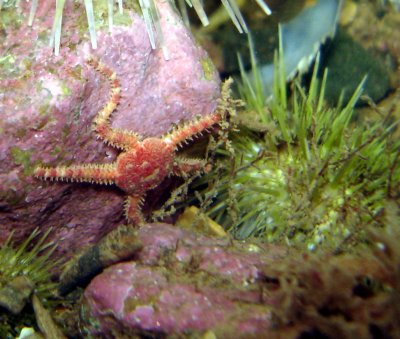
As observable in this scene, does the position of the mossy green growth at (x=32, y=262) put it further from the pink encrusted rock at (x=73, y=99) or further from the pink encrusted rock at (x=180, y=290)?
the pink encrusted rock at (x=180, y=290)

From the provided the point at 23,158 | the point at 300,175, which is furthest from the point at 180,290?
the point at 300,175

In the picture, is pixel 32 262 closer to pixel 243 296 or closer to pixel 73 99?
pixel 73 99

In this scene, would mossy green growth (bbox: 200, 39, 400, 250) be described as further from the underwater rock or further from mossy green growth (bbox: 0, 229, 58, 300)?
mossy green growth (bbox: 0, 229, 58, 300)

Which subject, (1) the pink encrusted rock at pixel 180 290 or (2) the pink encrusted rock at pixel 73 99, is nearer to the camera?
(1) the pink encrusted rock at pixel 180 290

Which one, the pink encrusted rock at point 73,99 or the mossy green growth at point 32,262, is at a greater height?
the pink encrusted rock at point 73,99

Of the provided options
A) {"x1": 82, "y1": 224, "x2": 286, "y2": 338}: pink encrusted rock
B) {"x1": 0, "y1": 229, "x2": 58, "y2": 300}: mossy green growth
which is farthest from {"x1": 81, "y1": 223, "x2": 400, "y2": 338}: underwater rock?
{"x1": 0, "y1": 229, "x2": 58, "y2": 300}: mossy green growth

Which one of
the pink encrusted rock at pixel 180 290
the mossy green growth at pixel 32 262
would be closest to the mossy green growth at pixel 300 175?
the pink encrusted rock at pixel 180 290
